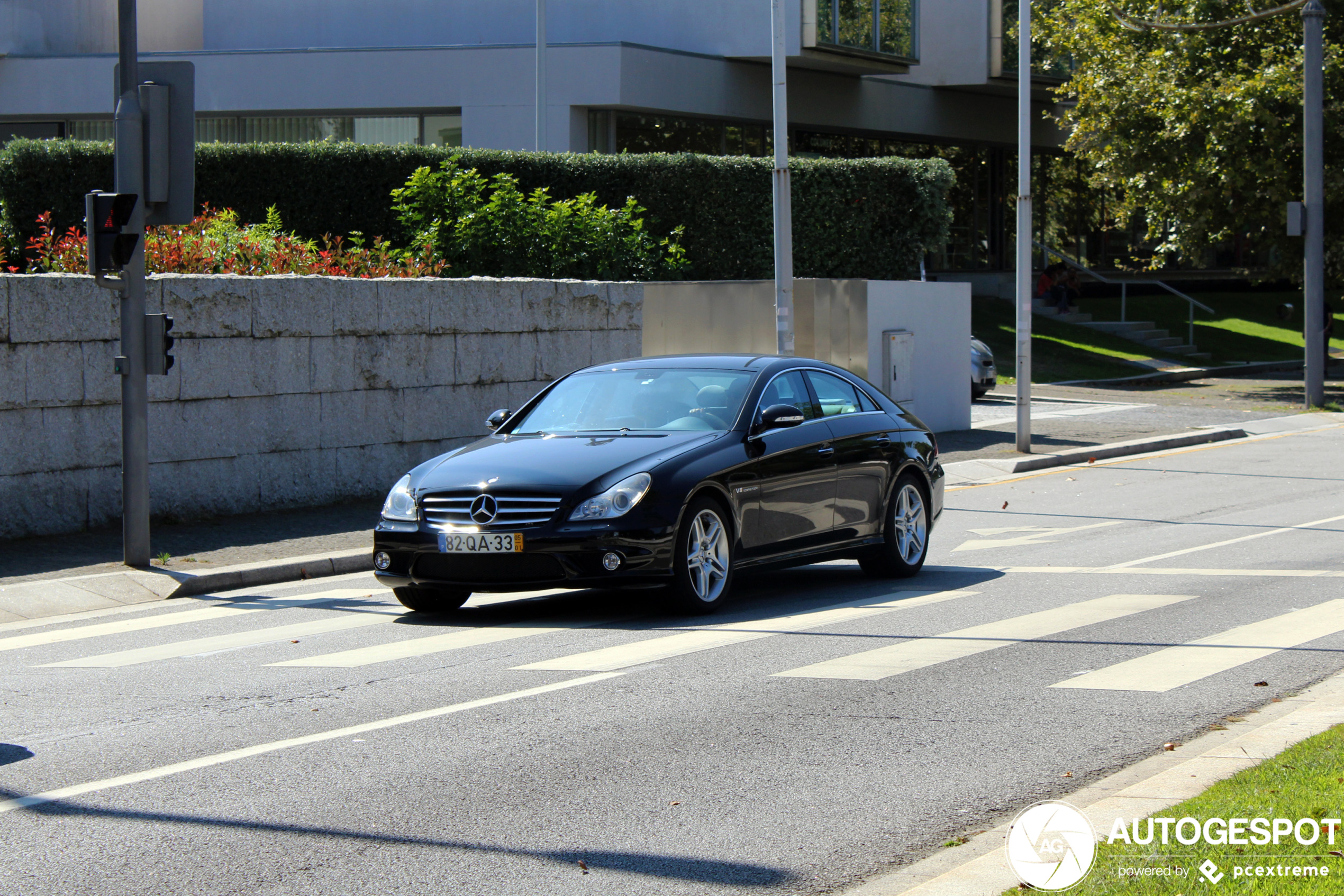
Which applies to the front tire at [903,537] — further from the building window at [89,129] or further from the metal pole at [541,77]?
the building window at [89,129]

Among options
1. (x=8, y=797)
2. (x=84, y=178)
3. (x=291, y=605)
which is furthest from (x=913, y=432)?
(x=84, y=178)

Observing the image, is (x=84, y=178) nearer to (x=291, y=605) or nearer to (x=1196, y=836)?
(x=291, y=605)

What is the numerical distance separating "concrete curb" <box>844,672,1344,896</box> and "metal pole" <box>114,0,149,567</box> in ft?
25.5

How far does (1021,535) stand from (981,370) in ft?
46.5

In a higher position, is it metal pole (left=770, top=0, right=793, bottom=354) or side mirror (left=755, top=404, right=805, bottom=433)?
metal pole (left=770, top=0, right=793, bottom=354)

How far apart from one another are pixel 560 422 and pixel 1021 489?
8540mm

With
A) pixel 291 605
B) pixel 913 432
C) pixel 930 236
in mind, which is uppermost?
pixel 930 236

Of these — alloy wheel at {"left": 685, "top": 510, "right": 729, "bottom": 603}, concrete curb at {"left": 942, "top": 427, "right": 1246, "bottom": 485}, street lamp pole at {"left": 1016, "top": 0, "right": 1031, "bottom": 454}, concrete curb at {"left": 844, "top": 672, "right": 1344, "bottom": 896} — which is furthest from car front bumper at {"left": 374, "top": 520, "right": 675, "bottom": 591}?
street lamp pole at {"left": 1016, "top": 0, "right": 1031, "bottom": 454}

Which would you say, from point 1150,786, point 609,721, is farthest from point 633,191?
point 1150,786

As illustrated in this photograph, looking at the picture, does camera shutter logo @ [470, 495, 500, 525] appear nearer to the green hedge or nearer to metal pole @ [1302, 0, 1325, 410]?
the green hedge

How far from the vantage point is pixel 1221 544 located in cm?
1293

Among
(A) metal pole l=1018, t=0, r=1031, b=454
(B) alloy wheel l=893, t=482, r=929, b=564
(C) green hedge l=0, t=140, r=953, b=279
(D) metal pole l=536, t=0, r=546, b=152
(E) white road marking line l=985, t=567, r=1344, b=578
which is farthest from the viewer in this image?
(D) metal pole l=536, t=0, r=546, b=152

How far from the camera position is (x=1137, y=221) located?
48125 mm

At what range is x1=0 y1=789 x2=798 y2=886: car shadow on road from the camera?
191 inches
